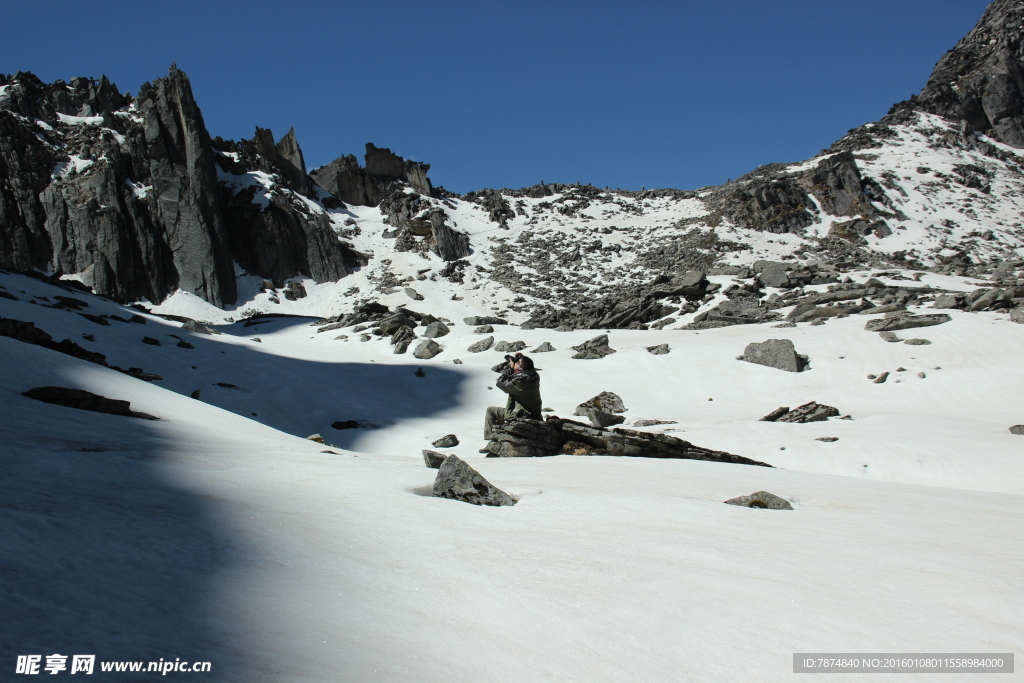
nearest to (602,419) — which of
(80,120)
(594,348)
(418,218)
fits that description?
(594,348)

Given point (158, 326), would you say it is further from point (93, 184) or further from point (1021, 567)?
point (93, 184)

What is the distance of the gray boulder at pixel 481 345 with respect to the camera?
20875 mm

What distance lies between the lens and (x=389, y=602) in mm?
2248

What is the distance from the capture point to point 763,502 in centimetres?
464

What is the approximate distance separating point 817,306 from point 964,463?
1343 centimetres

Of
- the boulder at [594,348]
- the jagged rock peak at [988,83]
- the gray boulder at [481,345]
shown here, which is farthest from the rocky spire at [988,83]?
the gray boulder at [481,345]

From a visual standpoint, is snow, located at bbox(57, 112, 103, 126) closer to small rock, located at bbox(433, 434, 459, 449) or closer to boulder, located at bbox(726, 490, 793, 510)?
small rock, located at bbox(433, 434, 459, 449)

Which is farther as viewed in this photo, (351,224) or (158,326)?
(351,224)

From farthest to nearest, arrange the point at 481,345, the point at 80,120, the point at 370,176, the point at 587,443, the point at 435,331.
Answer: the point at 370,176, the point at 80,120, the point at 435,331, the point at 481,345, the point at 587,443

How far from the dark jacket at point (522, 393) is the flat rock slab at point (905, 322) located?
1289cm

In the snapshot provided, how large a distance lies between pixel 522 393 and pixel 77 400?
5.52 meters

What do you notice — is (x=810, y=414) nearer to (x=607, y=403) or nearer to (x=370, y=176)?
(x=607, y=403)

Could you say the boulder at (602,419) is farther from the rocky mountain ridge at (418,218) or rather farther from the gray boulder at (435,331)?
the rocky mountain ridge at (418,218)

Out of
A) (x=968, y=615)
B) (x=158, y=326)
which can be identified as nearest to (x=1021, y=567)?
(x=968, y=615)
